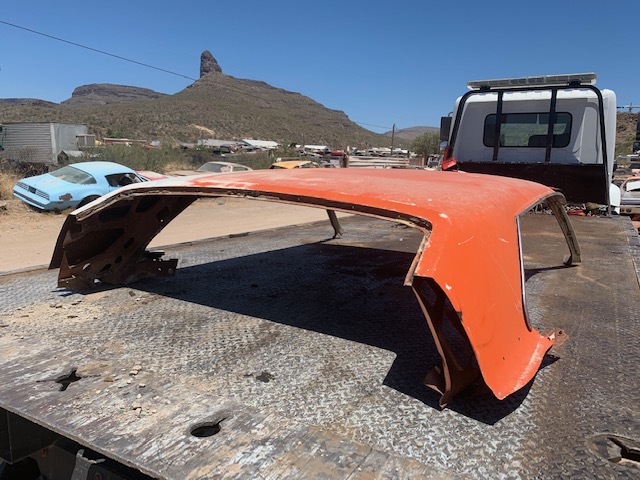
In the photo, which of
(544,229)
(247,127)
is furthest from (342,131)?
(544,229)

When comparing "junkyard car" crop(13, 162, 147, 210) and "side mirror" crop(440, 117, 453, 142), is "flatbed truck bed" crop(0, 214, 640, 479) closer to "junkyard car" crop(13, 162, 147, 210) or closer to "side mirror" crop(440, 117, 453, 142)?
"side mirror" crop(440, 117, 453, 142)

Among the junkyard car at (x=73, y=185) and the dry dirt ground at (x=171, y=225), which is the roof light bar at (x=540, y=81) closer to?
the dry dirt ground at (x=171, y=225)

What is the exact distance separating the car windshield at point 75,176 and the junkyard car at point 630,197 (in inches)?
456

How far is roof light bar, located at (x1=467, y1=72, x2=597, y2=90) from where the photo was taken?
6289 millimetres

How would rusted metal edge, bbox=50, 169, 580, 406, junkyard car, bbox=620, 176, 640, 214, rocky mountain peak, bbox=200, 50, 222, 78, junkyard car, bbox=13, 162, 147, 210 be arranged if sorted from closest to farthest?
rusted metal edge, bbox=50, 169, 580, 406 → junkyard car, bbox=620, 176, 640, 214 → junkyard car, bbox=13, 162, 147, 210 → rocky mountain peak, bbox=200, 50, 222, 78

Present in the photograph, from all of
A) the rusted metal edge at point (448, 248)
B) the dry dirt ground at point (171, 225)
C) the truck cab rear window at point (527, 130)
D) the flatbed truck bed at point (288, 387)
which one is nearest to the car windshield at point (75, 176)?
the dry dirt ground at point (171, 225)

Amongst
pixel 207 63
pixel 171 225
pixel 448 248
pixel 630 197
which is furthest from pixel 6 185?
pixel 207 63

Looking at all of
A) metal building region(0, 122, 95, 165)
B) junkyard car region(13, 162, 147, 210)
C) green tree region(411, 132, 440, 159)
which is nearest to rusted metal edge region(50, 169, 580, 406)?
junkyard car region(13, 162, 147, 210)

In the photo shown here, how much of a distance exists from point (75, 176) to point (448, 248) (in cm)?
1240

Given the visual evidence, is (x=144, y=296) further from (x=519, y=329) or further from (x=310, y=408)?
(x=519, y=329)

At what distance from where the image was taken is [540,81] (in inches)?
258

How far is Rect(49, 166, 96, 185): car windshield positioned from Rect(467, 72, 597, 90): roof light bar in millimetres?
9248

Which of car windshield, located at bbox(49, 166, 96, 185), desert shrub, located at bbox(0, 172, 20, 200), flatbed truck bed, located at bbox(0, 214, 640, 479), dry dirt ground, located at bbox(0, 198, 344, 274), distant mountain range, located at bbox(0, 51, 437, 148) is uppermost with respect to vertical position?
distant mountain range, located at bbox(0, 51, 437, 148)

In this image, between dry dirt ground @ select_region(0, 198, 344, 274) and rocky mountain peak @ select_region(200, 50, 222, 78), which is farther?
rocky mountain peak @ select_region(200, 50, 222, 78)
